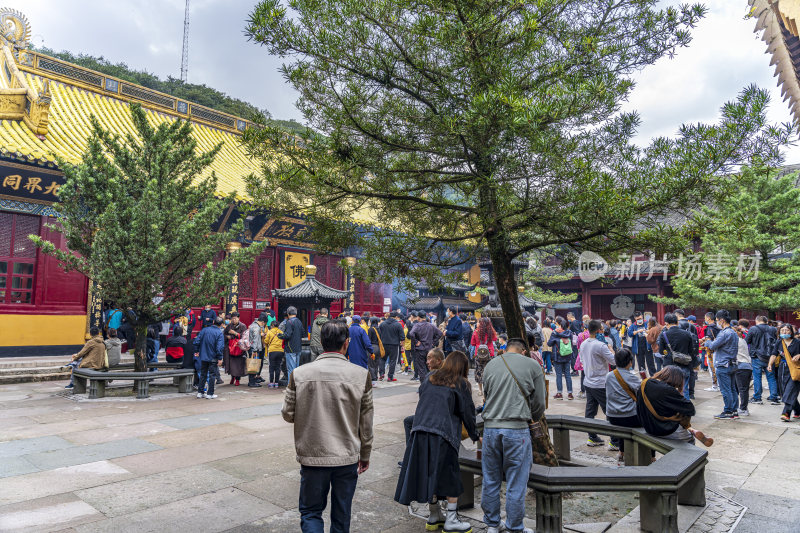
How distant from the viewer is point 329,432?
114 inches

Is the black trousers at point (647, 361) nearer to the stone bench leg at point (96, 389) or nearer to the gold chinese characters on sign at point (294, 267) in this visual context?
the stone bench leg at point (96, 389)

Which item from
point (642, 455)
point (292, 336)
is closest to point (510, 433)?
point (642, 455)

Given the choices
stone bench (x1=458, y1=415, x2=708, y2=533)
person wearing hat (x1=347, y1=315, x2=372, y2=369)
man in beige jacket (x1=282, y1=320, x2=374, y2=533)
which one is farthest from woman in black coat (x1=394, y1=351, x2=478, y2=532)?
person wearing hat (x1=347, y1=315, x2=372, y2=369)

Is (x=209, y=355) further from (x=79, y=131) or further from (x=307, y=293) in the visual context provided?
(x=79, y=131)

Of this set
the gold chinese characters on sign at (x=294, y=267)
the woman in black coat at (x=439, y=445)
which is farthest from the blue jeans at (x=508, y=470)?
the gold chinese characters on sign at (x=294, y=267)

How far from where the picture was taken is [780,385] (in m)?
9.69

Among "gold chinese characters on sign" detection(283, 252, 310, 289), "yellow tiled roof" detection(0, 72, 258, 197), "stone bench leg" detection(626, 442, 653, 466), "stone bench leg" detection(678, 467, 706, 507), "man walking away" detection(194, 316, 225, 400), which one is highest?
"yellow tiled roof" detection(0, 72, 258, 197)

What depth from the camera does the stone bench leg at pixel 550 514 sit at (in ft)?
11.6

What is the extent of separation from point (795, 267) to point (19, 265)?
2418cm

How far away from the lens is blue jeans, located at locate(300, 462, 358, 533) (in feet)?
9.45

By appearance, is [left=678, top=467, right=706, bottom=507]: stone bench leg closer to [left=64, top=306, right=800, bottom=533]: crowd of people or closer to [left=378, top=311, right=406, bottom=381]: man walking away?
[left=64, top=306, right=800, bottom=533]: crowd of people

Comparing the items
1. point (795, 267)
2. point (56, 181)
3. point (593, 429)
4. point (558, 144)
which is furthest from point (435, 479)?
point (795, 267)

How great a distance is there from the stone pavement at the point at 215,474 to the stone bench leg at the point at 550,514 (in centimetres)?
57

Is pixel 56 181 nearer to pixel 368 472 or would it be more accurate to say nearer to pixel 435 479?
pixel 368 472
